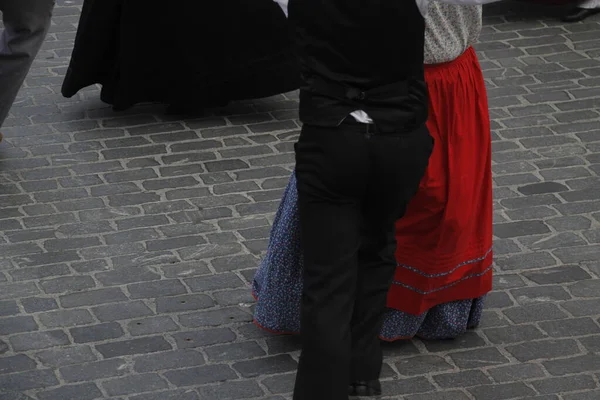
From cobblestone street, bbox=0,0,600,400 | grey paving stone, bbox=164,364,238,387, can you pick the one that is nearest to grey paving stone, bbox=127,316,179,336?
cobblestone street, bbox=0,0,600,400

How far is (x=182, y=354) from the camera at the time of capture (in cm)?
473

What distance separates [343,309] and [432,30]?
3.25 feet

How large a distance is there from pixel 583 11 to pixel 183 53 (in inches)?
118

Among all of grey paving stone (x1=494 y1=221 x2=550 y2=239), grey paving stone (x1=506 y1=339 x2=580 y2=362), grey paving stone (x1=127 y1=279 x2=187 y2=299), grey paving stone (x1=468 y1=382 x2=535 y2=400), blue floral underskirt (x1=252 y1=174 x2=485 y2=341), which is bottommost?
grey paving stone (x1=494 y1=221 x2=550 y2=239)

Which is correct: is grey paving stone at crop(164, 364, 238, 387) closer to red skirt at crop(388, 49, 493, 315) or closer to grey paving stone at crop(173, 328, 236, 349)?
grey paving stone at crop(173, 328, 236, 349)

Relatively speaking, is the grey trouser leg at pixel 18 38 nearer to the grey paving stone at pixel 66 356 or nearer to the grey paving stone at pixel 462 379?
the grey paving stone at pixel 66 356

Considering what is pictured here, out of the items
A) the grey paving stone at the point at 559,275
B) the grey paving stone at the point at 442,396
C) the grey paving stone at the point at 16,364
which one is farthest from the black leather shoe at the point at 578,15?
the grey paving stone at the point at 16,364

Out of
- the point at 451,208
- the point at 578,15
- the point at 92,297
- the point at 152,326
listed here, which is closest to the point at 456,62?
the point at 451,208

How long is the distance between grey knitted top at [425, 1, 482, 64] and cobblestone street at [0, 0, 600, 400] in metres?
1.12

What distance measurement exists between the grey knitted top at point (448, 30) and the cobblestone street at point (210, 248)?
1119 millimetres

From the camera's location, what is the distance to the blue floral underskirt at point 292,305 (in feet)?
15.3

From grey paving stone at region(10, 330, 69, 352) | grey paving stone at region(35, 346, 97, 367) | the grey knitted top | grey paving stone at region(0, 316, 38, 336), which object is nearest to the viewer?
the grey knitted top

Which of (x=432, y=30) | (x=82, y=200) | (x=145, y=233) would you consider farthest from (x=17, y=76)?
(x=432, y=30)

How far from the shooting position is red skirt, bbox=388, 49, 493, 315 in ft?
14.8
